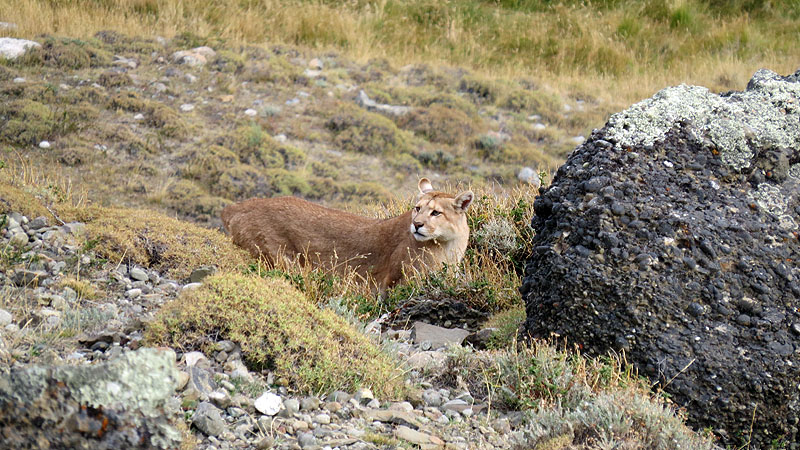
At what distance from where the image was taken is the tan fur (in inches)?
308

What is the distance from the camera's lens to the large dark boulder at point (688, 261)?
4801 millimetres

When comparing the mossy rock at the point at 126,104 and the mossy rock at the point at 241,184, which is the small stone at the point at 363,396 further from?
the mossy rock at the point at 126,104

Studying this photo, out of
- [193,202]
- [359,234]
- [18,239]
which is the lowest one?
[193,202]

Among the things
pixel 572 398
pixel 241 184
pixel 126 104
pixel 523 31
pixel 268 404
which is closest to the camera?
pixel 268 404

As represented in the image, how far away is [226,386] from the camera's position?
426cm

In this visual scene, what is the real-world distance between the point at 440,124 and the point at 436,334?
1054 cm

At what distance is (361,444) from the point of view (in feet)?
12.7

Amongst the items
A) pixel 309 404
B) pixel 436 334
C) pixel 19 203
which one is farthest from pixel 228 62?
pixel 309 404

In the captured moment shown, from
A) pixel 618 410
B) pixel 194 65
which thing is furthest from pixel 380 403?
pixel 194 65

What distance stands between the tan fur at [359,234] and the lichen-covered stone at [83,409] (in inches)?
184

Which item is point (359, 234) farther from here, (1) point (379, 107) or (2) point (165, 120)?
(1) point (379, 107)

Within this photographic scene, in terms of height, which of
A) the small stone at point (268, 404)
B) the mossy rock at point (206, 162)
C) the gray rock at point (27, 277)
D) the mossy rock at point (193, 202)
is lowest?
the mossy rock at point (193, 202)

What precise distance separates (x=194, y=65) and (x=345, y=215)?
939 cm

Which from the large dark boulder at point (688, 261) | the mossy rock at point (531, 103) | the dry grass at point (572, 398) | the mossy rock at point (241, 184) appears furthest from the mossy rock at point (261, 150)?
the dry grass at point (572, 398)
